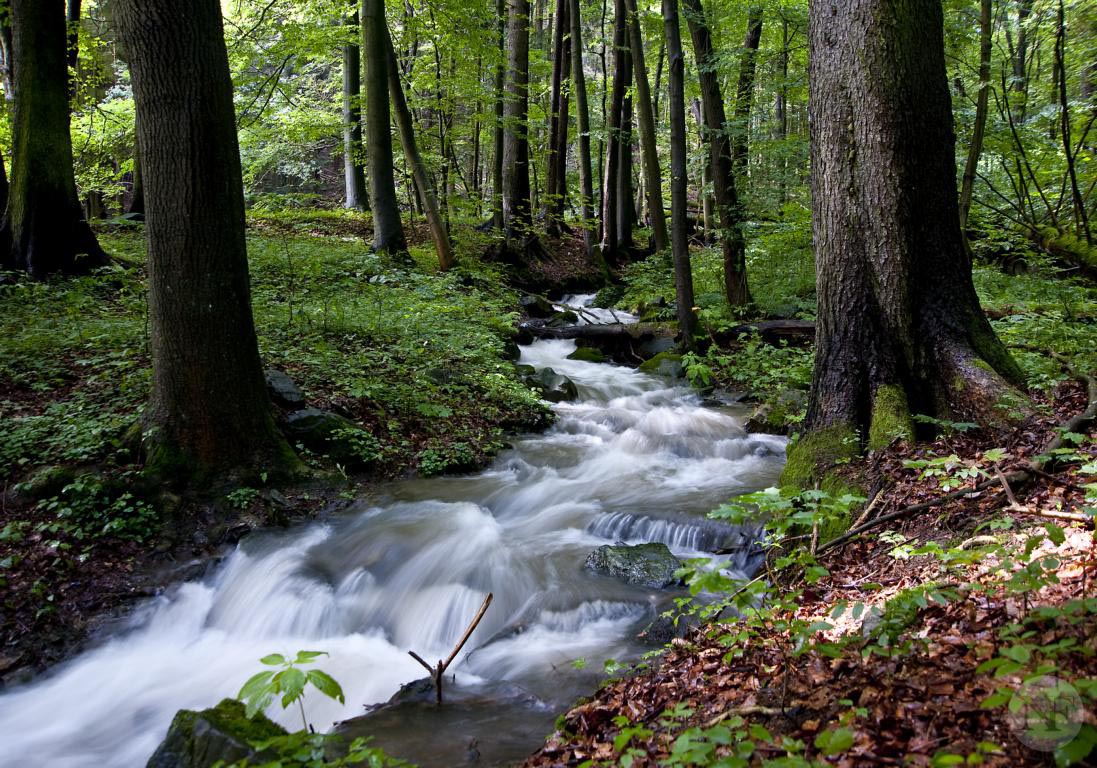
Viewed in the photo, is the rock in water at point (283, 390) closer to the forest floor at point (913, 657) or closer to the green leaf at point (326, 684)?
the forest floor at point (913, 657)

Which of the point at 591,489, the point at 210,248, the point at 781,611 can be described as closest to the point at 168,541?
the point at 210,248

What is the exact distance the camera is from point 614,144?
58.3 feet

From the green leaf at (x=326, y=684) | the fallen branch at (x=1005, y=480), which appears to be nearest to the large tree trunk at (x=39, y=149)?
the green leaf at (x=326, y=684)

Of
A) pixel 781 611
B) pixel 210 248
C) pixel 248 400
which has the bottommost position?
pixel 781 611

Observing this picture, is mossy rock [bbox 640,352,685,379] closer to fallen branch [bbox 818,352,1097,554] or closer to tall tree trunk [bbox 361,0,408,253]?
tall tree trunk [bbox 361,0,408,253]

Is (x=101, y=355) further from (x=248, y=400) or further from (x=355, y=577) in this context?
(x=355, y=577)

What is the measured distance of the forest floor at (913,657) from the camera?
1.97m

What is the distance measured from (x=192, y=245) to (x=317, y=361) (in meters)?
2.79

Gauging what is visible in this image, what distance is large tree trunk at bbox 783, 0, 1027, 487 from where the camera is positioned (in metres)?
4.54

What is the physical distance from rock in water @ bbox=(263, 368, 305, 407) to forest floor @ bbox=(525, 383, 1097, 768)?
470 centimetres

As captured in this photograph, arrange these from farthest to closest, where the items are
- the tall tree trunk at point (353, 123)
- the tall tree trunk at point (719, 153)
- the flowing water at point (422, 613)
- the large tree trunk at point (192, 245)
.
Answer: the tall tree trunk at point (353, 123) < the tall tree trunk at point (719, 153) < the large tree trunk at point (192, 245) < the flowing water at point (422, 613)

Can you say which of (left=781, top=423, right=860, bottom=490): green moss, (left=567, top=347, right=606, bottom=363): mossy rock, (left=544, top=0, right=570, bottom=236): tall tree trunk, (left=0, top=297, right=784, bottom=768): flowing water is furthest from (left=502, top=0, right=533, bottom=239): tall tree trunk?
(left=781, top=423, right=860, bottom=490): green moss

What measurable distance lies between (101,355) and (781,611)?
7533 millimetres

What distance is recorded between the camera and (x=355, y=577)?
527cm
